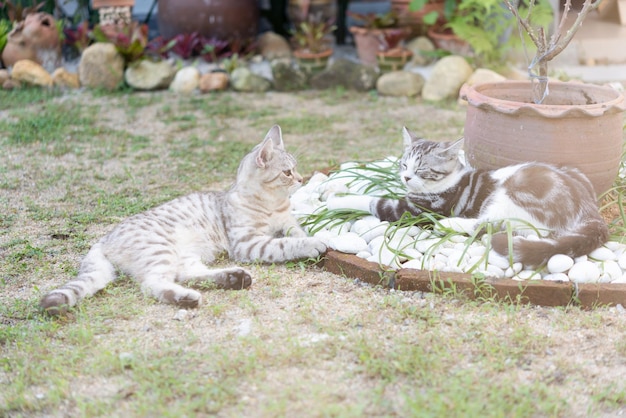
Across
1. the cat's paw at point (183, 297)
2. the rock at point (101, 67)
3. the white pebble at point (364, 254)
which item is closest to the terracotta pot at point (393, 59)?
the rock at point (101, 67)

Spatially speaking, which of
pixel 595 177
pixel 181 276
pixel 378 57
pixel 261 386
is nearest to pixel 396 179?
pixel 595 177

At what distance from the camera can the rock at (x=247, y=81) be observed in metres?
8.94

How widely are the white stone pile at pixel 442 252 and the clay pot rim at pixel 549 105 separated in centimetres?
77

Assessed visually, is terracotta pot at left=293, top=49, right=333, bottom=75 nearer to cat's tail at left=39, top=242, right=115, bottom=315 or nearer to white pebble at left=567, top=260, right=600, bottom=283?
cat's tail at left=39, top=242, right=115, bottom=315

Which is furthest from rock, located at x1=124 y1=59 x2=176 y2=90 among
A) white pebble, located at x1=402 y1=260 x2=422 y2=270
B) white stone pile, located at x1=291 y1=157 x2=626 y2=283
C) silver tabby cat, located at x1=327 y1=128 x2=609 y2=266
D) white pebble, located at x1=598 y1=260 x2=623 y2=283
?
white pebble, located at x1=598 y1=260 x2=623 y2=283

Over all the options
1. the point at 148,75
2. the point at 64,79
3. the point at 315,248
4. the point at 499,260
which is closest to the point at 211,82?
the point at 148,75

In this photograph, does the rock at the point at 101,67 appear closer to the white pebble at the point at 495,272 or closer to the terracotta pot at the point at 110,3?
the terracotta pot at the point at 110,3

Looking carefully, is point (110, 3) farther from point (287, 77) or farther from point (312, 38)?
point (312, 38)

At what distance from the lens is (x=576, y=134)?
4.18 m

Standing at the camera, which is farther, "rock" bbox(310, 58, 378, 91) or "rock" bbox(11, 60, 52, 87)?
"rock" bbox(310, 58, 378, 91)

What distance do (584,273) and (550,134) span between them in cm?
90

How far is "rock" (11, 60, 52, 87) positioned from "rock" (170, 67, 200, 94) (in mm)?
1558

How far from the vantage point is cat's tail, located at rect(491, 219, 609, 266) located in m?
3.76

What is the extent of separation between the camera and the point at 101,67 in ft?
28.7
